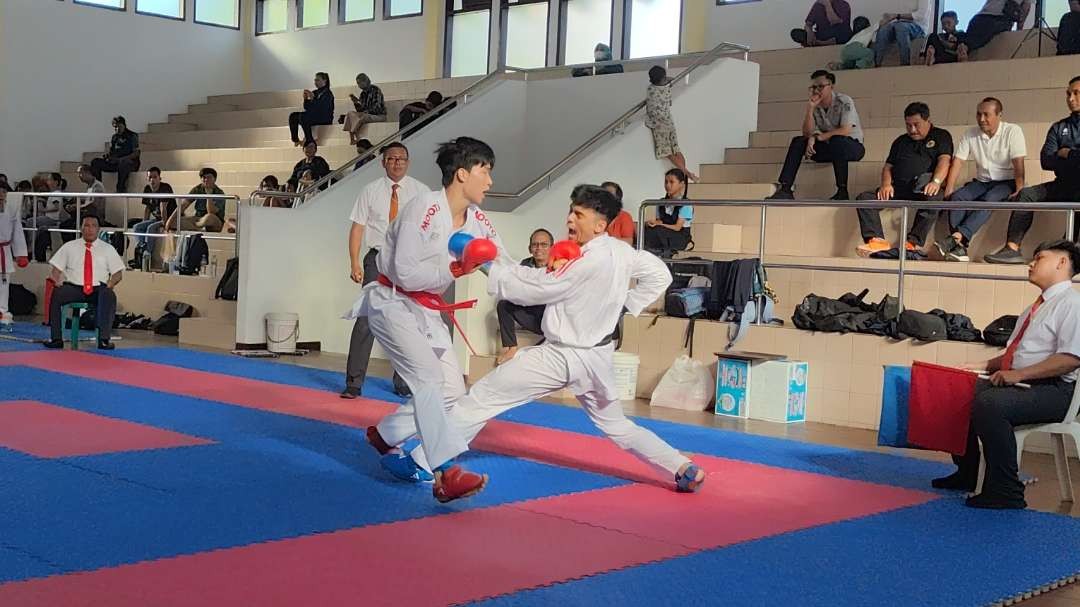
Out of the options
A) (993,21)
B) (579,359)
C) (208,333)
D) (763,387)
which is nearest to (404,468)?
(579,359)

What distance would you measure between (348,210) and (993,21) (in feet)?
23.6

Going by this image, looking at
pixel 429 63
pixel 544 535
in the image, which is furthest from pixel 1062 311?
pixel 429 63

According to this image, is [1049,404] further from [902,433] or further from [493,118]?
[493,118]

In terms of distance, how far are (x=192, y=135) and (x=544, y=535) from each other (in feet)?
53.9

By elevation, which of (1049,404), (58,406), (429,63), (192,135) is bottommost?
(58,406)

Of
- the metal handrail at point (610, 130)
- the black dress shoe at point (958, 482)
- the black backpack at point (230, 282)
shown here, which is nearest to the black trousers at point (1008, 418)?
the black dress shoe at point (958, 482)

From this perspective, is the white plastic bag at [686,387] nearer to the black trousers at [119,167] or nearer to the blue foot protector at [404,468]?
the blue foot protector at [404,468]

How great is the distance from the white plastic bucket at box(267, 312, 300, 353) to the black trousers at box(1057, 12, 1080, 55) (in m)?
7.98

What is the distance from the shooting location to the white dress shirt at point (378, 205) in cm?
841

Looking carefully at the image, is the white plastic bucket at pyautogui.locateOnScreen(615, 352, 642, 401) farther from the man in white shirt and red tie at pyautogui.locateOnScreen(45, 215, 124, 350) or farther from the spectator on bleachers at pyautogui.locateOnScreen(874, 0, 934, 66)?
the spectator on bleachers at pyautogui.locateOnScreen(874, 0, 934, 66)

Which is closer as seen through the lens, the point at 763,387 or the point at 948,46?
the point at 763,387

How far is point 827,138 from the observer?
35.4ft

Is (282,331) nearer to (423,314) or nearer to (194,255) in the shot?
(194,255)

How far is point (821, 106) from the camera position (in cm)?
1093
